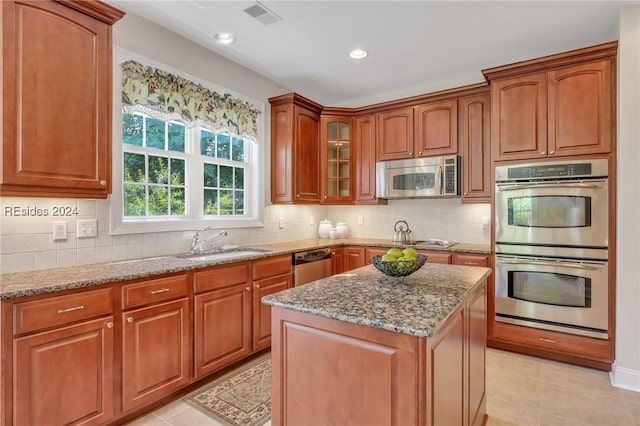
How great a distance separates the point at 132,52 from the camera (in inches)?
102

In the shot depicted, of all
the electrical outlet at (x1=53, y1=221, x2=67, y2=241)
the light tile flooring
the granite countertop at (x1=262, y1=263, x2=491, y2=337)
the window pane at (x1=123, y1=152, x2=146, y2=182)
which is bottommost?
the light tile flooring

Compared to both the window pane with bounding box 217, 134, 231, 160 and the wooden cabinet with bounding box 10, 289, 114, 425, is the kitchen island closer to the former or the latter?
the wooden cabinet with bounding box 10, 289, 114, 425

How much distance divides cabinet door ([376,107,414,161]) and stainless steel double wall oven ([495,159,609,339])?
1.10 meters

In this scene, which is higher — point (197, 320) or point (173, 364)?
point (197, 320)

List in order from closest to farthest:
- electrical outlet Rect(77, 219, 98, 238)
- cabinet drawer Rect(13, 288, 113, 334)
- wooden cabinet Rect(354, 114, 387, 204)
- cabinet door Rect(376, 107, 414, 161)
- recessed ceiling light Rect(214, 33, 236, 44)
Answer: cabinet drawer Rect(13, 288, 113, 334), electrical outlet Rect(77, 219, 98, 238), recessed ceiling light Rect(214, 33, 236, 44), cabinet door Rect(376, 107, 414, 161), wooden cabinet Rect(354, 114, 387, 204)

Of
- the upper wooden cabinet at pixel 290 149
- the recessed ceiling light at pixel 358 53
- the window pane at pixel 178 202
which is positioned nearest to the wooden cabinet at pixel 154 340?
the window pane at pixel 178 202

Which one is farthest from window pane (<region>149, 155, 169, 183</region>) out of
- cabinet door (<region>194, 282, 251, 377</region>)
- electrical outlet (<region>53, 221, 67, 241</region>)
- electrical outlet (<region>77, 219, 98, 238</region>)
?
cabinet door (<region>194, 282, 251, 377</region>)

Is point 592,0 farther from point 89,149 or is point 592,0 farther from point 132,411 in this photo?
point 132,411

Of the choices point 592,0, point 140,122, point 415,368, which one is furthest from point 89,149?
point 592,0

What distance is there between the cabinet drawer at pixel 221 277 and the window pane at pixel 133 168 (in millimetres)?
983

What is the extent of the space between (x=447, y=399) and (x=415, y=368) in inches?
14.4

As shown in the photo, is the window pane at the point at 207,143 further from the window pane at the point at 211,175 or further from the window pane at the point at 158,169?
the window pane at the point at 158,169

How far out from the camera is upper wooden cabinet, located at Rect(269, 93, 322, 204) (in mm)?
3816

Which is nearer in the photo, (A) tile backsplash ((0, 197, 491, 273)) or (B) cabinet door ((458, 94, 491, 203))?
(A) tile backsplash ((0, 197, 491, 273))
